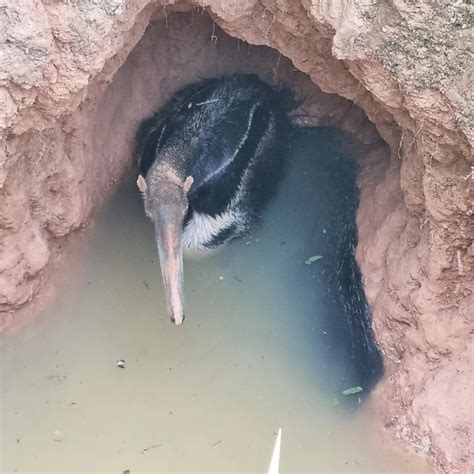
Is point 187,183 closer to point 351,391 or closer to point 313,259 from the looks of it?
point 313,259

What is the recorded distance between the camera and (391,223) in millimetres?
4879

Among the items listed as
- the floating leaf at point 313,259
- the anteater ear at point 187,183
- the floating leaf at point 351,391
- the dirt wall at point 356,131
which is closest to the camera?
the dirt wall at point 356,131

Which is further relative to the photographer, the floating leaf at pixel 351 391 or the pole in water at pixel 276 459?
the floating leaf at pixel 351 391

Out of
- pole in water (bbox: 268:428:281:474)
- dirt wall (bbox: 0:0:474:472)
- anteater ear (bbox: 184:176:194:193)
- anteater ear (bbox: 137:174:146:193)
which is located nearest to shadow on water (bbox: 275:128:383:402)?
dirt wall (bbox: 0:0:474:472)

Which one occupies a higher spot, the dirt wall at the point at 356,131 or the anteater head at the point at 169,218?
the dirt wall at the point at 356,131

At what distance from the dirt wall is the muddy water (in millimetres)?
303

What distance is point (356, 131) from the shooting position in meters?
5.98

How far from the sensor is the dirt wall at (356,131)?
11.3 feet

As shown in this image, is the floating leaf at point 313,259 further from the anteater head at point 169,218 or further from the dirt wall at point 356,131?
the anteater head at point 169,218

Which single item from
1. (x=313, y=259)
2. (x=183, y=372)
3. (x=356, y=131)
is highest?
(x=356, y=131)

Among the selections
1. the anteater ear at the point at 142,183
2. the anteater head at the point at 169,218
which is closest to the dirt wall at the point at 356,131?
the anteater ear at the point at 142,183

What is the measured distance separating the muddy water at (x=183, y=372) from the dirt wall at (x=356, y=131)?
30 cm

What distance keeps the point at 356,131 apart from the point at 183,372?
2652 millimetres

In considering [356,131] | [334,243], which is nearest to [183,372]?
[334,243]
